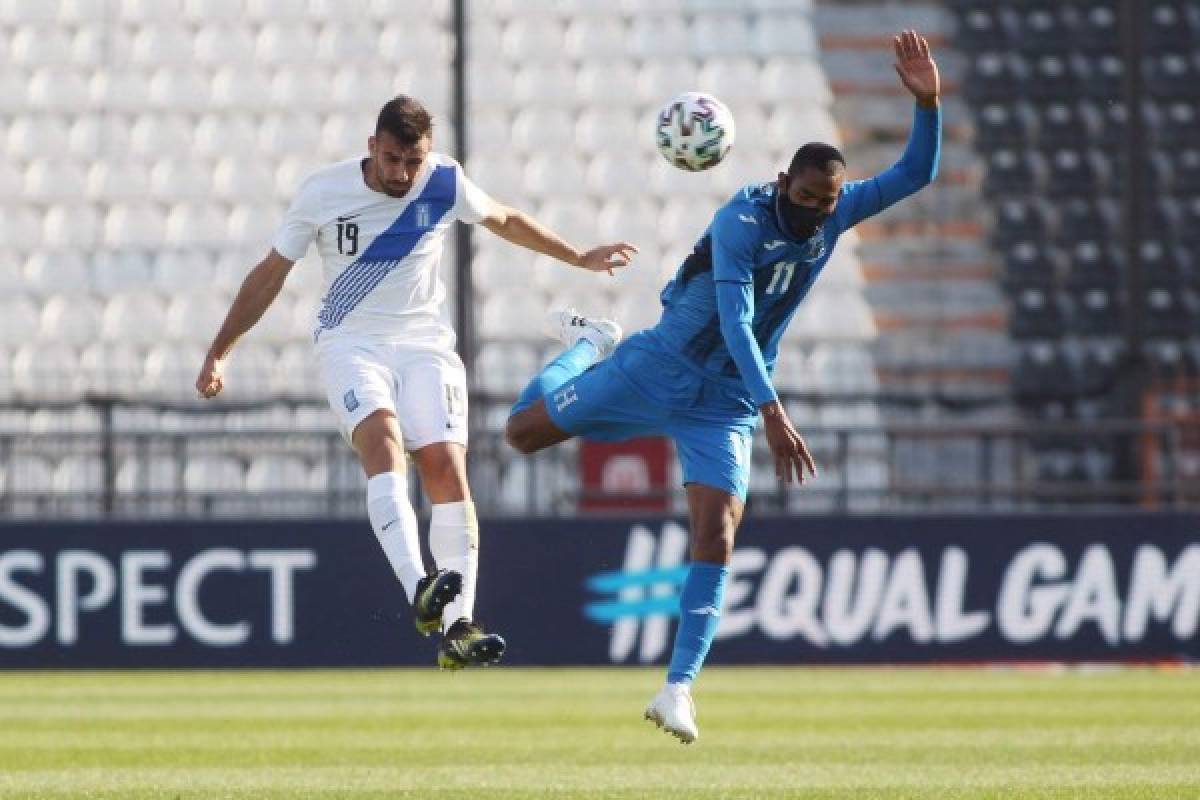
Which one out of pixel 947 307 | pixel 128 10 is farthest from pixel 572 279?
pixel 128 10

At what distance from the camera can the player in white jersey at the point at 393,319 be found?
805cm

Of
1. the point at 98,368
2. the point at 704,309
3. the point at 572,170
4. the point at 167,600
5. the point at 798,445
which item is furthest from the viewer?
the point at 572,170

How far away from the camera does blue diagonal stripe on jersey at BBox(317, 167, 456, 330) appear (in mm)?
8266

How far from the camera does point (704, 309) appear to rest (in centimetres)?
850

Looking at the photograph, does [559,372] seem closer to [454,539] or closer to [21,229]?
[454,539]

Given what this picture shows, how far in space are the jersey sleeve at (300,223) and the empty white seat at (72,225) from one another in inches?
387

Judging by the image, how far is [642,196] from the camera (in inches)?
704

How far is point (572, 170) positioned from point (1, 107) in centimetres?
457

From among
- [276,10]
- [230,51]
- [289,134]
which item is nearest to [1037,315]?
[289,134]

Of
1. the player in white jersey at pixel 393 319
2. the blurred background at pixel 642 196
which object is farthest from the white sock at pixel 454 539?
the blurred background at pixel 642 196

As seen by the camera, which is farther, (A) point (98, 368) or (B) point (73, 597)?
(A) point (98, 368)

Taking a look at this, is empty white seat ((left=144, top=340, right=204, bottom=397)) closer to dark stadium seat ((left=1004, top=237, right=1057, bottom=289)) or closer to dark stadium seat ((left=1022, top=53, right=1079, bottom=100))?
dark stadium seat ((left=1004, top=237, right=1057, bottom=289))

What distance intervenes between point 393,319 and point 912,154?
6.39ft

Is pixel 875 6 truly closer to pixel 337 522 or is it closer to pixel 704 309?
pixel 337 522
